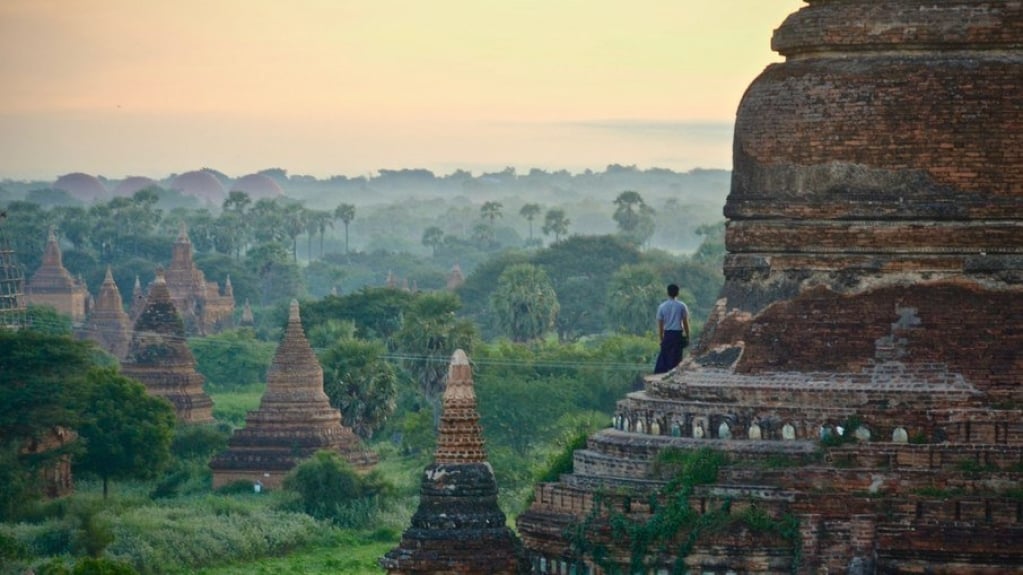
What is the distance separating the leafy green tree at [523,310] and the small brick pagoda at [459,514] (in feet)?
247

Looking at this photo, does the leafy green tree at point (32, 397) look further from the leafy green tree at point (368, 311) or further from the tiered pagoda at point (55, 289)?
the tiered pagoda at point (55, 289)

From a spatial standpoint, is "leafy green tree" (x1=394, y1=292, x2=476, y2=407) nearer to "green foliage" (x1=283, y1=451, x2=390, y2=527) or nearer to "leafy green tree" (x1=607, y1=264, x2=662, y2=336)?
"green foliage" (x1=283, y1=451, x2=390, y2=527)

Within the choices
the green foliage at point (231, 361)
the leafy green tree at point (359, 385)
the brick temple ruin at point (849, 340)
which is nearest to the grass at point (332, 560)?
the leafy green tree at point (359, 385)

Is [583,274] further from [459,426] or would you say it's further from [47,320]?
[459,426]

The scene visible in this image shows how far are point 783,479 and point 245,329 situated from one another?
91.5 meters

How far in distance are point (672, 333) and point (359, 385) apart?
4682 cm

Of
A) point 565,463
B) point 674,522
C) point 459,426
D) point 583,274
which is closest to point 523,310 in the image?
point 583,274

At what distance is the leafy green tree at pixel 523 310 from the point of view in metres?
105

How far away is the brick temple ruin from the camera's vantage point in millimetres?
28125

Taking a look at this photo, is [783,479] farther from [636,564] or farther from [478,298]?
[478,298]

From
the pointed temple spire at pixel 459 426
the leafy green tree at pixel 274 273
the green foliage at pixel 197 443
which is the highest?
the pointed temple spire at pixel 459 426

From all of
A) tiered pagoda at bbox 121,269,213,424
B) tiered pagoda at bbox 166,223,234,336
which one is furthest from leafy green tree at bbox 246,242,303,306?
tiered pagoda at bbox 121,269,213,424

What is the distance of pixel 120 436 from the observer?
224 feet

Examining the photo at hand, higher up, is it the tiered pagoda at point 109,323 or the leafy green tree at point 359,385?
the leafy green tree at point 359,385
